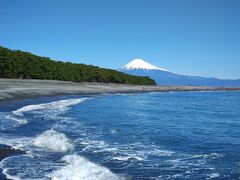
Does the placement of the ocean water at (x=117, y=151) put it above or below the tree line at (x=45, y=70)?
below

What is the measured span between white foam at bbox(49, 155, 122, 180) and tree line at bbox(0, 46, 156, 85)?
81.9 metres

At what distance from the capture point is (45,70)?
369ft

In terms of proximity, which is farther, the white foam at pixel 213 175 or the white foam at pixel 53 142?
the white foam at pixel 53 142

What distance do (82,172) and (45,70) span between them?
97.9 metres

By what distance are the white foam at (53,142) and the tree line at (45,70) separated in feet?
243

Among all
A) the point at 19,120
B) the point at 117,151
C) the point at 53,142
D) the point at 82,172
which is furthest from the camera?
the point at 19,120

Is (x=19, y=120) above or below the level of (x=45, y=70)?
below

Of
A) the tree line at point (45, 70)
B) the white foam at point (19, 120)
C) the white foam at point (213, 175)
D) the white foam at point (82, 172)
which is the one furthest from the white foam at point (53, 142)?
the tree line at point (45, 70)

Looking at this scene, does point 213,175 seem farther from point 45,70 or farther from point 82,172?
point 45,70

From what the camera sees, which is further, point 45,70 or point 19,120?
point 45,70

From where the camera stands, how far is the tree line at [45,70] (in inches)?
3856

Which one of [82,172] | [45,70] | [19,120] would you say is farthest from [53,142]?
[45,70]

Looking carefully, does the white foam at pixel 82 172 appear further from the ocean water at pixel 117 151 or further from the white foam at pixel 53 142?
the white foam at pixel 53 142

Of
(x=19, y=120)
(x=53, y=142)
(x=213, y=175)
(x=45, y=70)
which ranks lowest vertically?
(x=213, y=175)
